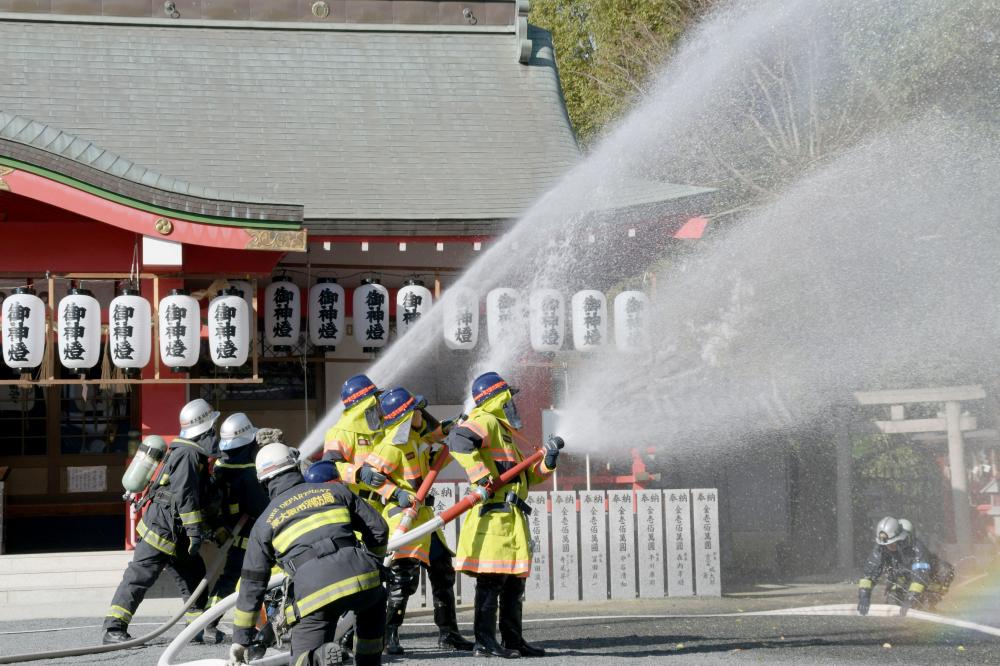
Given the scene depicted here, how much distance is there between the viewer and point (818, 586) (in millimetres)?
15477

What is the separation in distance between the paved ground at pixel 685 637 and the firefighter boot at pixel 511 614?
311 mm

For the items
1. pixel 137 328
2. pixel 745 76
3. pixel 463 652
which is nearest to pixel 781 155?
pixel 745 76

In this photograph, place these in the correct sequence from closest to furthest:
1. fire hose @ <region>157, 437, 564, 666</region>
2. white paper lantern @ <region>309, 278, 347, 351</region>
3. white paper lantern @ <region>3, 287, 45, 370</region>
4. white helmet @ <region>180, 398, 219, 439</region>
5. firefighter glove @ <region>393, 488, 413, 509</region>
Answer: fire hose @ <region>157, 437, 564, 666</region> < firefighter glove @ <region>393, 488, 413, 509</region> < white helmet @ <region>180, 398, 219, 439</region> < white paper lantern @ <region>3, 287, 45, 370</region> < white paper lantern @ <region>309, 278, 347, 351</region>

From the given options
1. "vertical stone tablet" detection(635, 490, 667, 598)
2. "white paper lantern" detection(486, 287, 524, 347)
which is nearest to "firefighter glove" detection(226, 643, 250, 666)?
"vertical stone tablet" detection(635, 490, 667, 598)

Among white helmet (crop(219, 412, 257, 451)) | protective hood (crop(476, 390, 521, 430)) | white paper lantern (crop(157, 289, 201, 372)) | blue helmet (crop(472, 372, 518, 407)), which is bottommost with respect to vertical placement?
white helmet (crop(219, 412, 257, 451))

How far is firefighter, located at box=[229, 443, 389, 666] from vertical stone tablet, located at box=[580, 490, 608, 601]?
250 inches

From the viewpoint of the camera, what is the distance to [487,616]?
9.00 meters

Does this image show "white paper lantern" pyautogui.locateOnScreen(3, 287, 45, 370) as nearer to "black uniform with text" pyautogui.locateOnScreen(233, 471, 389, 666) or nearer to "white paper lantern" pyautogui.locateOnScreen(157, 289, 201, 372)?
"white paper lantern" pyautogui.locateOnScreen(157, 289, 201, 372)

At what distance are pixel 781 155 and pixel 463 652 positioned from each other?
40.5ft

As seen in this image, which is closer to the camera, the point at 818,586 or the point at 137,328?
the point at 137,328

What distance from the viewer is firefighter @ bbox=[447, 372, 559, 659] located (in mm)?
8852

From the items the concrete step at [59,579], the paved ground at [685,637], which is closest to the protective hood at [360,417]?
the paved ground at [685,637]

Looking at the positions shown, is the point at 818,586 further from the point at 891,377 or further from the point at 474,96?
the point at 474,96

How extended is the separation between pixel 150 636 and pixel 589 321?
7.29m
